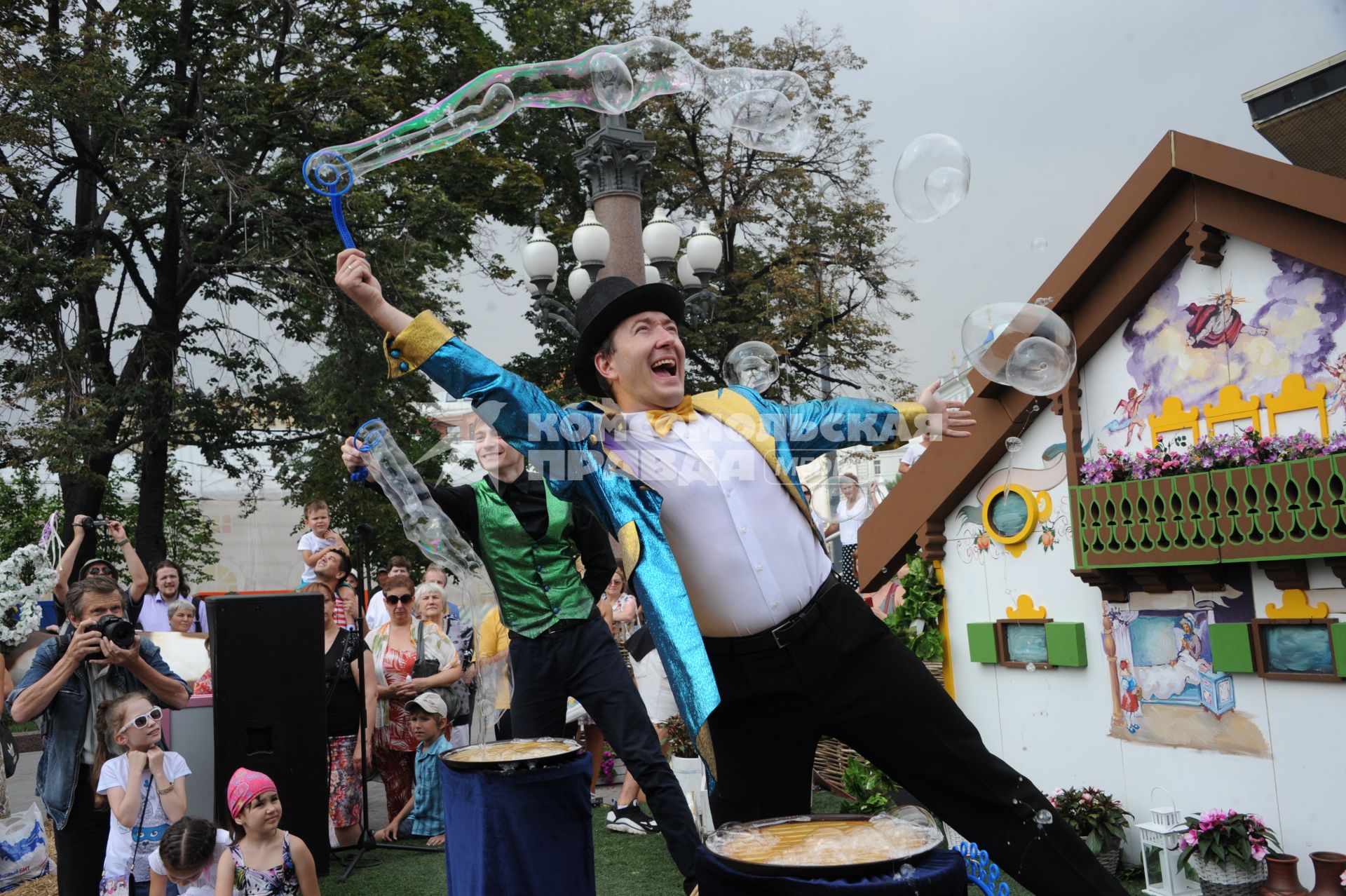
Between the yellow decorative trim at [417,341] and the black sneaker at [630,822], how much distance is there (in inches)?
185

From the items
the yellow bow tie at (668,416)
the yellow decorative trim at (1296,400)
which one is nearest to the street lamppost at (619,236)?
the yellow decorative trim at (1296,400)

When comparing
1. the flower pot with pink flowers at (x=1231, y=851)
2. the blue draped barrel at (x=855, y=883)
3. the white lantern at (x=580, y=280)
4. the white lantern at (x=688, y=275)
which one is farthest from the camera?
the white lantern at (x=688, y=275)

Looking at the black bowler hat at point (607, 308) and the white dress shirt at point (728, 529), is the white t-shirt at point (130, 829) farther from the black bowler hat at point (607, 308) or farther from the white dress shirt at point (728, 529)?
the white dress shirt at point (728, 529)

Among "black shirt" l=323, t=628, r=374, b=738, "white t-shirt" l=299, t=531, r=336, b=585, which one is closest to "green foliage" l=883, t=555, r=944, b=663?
"black shirt" l=323, t=628, r=374, b=738

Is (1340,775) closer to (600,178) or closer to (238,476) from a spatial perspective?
(600,178)

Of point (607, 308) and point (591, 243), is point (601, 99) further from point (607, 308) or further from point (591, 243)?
point (591, 243)

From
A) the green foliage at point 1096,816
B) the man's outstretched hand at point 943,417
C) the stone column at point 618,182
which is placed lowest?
the green foliage at point 1096,816

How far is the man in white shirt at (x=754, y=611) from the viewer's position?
264 centimetres

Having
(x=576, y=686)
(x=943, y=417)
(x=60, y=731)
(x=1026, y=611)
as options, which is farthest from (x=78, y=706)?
(x=1026, y=611)

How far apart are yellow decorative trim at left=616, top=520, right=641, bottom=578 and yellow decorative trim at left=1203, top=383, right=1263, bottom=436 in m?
3.06

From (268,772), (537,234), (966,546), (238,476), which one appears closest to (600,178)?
(537,234)

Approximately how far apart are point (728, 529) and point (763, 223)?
16.3m

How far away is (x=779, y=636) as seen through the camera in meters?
2.75

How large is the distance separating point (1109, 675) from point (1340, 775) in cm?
110
